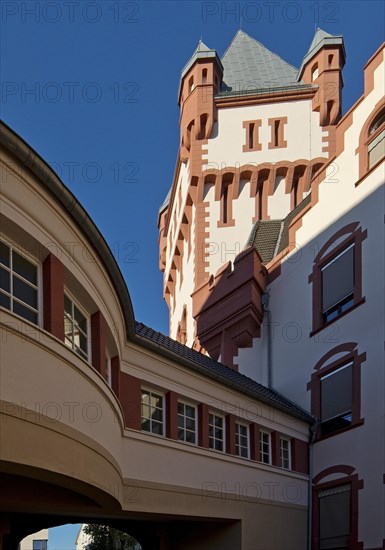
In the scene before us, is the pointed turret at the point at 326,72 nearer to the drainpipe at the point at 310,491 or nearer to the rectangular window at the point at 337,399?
the rectangular window at the point at 337,399

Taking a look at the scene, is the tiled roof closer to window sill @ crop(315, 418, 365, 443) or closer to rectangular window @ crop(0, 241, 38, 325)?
window sill @ crop(315, 418, 365, 443)

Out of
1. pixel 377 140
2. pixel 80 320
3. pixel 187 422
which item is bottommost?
pixel 187 422

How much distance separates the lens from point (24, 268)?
8375 mm

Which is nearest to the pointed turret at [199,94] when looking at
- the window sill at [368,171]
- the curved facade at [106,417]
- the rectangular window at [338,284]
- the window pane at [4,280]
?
the window sill at [368,171]

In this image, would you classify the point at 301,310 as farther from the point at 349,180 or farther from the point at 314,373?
the point at 349,180

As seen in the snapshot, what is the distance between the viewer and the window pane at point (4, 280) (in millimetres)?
7809

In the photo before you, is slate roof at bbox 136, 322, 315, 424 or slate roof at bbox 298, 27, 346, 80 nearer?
slate roof at bbox 136, 322, 315, 424

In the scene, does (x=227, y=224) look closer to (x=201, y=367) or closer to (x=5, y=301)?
(x=201, y=367)

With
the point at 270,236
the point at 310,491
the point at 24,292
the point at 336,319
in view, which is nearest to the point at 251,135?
the point at 270,236

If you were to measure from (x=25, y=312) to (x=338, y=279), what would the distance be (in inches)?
494

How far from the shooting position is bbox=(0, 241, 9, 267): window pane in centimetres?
786

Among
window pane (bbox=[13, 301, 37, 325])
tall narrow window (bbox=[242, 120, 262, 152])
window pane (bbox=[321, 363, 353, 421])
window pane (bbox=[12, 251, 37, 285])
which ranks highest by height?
tall narrow window (bbox=[242, 120, 262, 152])

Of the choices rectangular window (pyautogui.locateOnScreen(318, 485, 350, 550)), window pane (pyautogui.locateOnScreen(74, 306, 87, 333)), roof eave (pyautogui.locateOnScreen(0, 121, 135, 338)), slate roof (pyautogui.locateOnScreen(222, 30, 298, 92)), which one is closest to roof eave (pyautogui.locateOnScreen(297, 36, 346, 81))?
slate roof (pyautogui.locateOnScreen(222, 30, 298, 92))

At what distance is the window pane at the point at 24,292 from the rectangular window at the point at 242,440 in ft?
29.2
